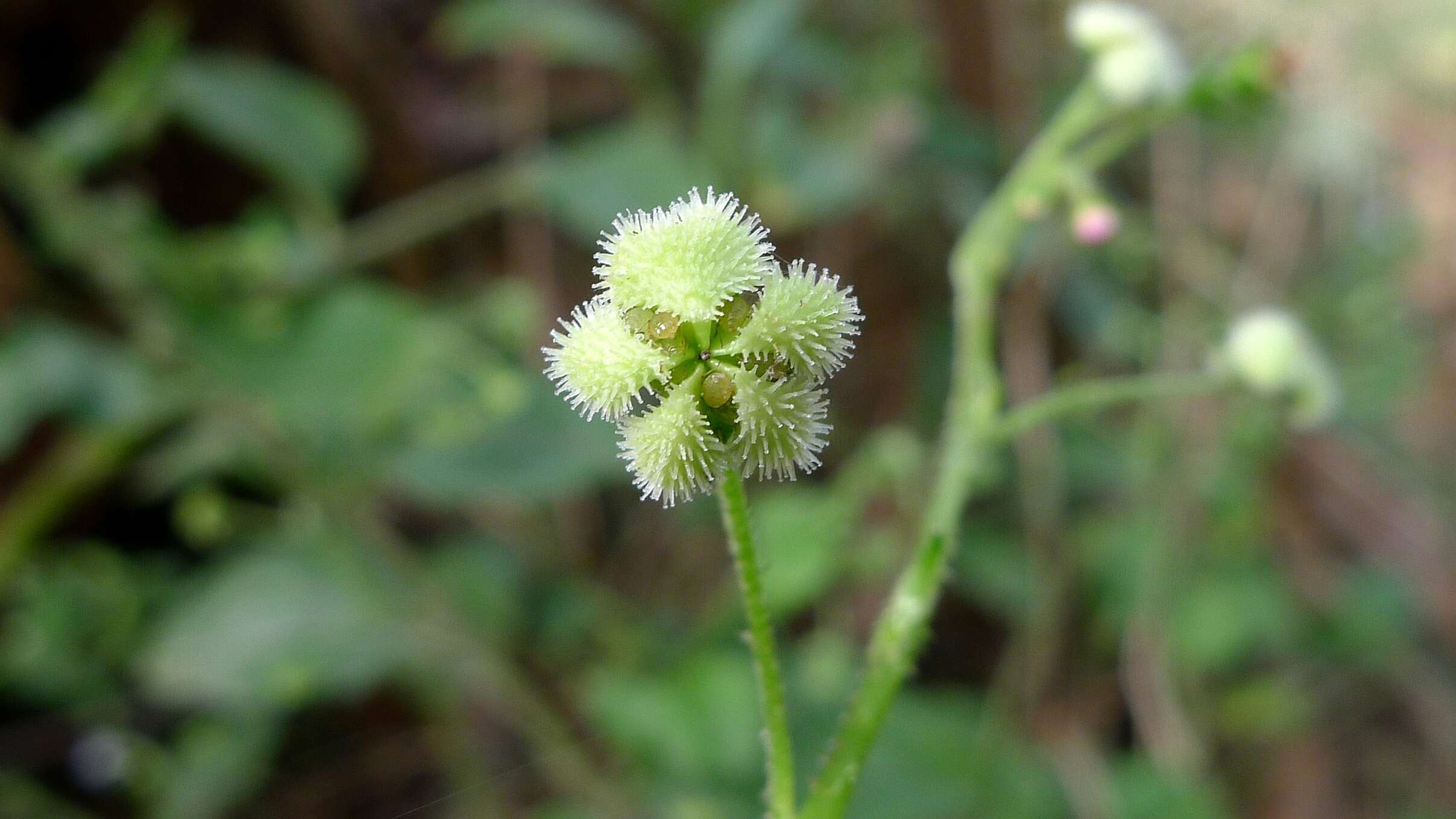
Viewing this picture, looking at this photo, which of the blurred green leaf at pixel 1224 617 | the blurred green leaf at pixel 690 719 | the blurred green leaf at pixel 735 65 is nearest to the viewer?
the blurred green leaf at pixel 690 719

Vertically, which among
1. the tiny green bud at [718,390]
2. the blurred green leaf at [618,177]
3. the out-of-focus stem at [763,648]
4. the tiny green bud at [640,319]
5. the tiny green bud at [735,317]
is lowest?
the out-of-focus stem at [763,648]

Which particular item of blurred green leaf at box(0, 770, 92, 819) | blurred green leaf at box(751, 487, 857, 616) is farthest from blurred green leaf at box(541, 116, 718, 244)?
blurred green leaf at box(0, 770, 92, 819)

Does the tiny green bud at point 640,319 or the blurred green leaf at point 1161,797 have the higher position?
the tiny green bud at point 640,319

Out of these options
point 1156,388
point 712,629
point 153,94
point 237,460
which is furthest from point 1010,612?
point 153,94

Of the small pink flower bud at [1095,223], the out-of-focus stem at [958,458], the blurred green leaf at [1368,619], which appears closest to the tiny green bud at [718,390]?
the out-of-focus stem at [958,458]

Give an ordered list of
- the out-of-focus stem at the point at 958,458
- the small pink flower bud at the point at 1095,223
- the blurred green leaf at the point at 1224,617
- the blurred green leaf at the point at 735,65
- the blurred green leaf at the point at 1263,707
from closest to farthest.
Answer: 1. the out-of-focus stem at the point at 958,458
2. the small pink flower bud at the point at 1095,223
3. the blurred green leaf at the point at 735,65
4. the blurred green leaf at the point at 1224,617
5. the blurred green leaf at the point at 1263,707

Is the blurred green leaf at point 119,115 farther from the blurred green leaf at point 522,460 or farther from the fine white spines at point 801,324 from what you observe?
the fine white spines at point 801,324

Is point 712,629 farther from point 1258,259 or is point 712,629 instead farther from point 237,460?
point 1258,259
